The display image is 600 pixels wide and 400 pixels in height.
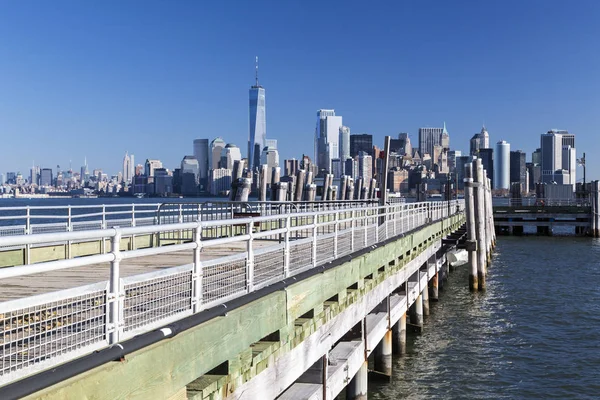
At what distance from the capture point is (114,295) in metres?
5.05

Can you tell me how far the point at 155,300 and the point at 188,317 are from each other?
362 mm

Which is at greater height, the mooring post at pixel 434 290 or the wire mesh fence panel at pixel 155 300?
the wire mesh fence panel at pixel 155 300

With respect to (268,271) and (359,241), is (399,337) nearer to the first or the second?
(359,241)

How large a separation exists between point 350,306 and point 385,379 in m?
5.17

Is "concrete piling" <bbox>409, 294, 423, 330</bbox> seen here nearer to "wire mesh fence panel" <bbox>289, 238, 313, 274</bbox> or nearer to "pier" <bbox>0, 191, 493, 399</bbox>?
"pier" <bbox>0, 191, 493, 399</bbox>

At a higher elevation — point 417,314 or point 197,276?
point 197,276

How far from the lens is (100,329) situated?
17.2 feet

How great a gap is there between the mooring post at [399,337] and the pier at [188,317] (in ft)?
11.2

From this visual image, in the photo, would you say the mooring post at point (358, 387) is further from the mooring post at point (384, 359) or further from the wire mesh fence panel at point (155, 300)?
the wire mesh fence panel at point (155, 300)

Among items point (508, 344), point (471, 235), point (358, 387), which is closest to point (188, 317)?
point (358, 387)

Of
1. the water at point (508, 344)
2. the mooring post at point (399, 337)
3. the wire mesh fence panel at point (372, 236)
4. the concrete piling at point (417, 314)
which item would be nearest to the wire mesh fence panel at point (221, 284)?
the wire mesh fence panel at point (372, 236)

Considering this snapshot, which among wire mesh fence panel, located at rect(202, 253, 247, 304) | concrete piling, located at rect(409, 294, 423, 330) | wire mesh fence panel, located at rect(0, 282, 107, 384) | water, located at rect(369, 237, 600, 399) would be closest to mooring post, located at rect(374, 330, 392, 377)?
water, located at rect(369, 237, 600, 399)

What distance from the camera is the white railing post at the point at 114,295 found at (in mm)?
5023

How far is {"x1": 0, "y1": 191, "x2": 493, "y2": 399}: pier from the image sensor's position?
457 cm
